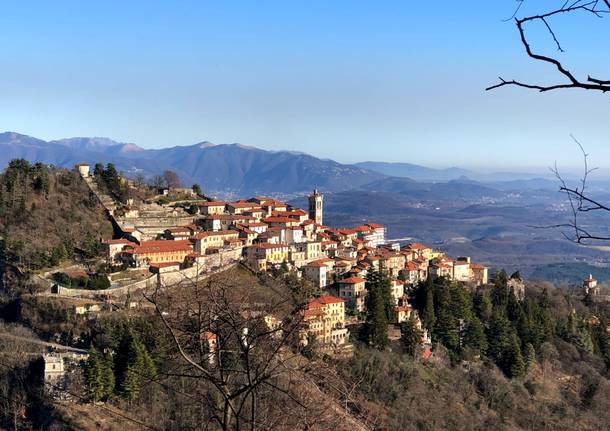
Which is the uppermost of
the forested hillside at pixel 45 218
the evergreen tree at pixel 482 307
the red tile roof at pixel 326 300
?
the forested hillside at pixel 45 218

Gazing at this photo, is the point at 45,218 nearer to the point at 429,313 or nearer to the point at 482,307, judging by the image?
the point at 429,313

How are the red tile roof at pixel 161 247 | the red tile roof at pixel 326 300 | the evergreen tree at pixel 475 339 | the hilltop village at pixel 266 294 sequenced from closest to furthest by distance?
the hilltop village at pixel 266 294 → the red tile roof at pixel 326 300 → the red tile roof at pixel 161 247 → the evergreen tree at pixel 475 339

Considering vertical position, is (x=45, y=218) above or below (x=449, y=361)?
above

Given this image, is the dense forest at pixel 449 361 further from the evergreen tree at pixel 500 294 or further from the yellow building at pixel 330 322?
the yellow building at pixel 330 322

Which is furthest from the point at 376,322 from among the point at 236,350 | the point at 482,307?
the point at 236,350

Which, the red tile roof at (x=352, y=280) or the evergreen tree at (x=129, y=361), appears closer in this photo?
the evergreen tree at (x=129, y=361)

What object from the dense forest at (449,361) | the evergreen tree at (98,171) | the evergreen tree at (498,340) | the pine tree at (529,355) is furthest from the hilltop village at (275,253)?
the pine tree at (529,355)

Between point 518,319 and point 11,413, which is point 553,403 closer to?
point 518,319
